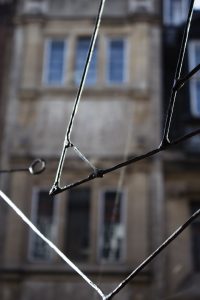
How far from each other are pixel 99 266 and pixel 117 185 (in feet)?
6.05

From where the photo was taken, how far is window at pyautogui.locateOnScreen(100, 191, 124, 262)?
11.0m

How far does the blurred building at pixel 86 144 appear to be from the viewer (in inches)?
420

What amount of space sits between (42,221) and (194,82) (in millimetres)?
4874

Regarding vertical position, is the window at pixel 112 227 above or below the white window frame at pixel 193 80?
below

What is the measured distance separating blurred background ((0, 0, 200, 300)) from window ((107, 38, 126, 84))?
0.03 meters

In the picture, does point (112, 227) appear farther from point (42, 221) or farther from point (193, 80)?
point (193, 80)

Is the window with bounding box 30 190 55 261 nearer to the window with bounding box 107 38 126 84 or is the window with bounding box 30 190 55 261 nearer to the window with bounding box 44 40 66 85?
the window with bounding box 44 40 66 85

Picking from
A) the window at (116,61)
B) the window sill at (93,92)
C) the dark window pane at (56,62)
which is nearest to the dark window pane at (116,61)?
the window at (116,61)

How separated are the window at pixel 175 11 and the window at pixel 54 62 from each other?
9.18ft

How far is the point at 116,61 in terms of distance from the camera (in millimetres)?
13102

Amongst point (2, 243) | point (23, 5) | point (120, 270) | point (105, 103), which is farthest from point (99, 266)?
point (23, 5)

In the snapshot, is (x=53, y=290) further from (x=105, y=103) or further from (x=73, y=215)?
(x=105, y=103)

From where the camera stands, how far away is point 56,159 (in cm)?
1191

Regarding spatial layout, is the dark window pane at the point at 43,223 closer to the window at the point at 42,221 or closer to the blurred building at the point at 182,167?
the window at the point at 42,221
